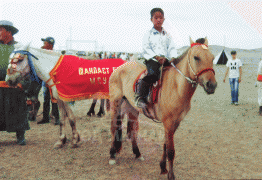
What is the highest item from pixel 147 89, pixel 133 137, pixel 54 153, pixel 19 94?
pixel 147 89

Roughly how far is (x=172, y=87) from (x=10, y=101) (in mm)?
3901

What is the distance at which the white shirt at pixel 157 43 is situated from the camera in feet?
11.4

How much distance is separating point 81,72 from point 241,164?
385cm

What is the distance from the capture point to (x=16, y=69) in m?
4.23

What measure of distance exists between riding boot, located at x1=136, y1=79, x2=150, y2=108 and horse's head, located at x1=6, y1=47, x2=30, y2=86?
263 cm

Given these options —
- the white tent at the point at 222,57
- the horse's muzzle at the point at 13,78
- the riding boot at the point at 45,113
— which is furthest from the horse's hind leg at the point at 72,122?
the white tent at the point at 222,57

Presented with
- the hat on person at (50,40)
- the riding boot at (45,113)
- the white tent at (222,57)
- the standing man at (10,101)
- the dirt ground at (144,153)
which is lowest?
the dirt ground at (144,153)

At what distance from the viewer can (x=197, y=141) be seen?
17.0 ft

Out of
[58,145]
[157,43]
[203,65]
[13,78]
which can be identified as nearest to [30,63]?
[13,78]

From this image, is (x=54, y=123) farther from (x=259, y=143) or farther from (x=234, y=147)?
(x=259, y=143)

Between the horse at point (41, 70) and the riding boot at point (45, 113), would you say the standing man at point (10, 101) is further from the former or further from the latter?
the riding boot at point (45, 113)

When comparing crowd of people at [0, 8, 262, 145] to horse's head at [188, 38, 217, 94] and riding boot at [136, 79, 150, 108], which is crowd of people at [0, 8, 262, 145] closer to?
riding boot at [136, 79, 150, 108]

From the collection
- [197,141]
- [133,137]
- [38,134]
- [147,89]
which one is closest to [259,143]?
[197,141]

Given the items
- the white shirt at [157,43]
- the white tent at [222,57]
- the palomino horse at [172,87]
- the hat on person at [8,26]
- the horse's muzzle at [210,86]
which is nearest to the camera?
the horse's muzzle at [210,86]
